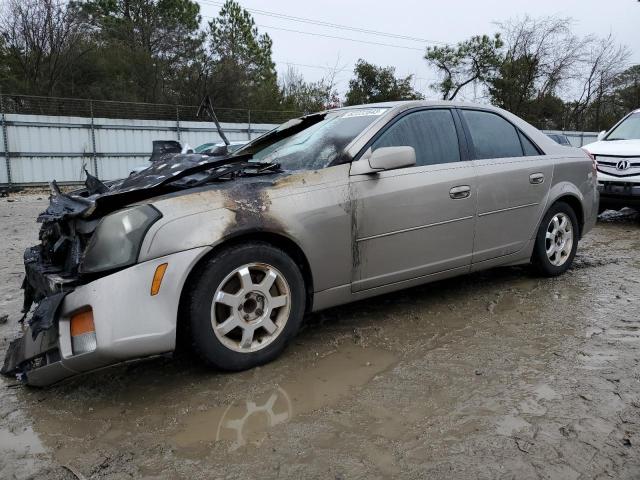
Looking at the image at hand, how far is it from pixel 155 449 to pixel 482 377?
168cm

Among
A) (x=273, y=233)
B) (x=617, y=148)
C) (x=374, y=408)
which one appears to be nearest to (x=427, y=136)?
(x=273, y=233)

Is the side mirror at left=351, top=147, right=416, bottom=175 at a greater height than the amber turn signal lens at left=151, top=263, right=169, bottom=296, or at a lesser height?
greater

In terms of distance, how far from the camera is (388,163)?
125 inches

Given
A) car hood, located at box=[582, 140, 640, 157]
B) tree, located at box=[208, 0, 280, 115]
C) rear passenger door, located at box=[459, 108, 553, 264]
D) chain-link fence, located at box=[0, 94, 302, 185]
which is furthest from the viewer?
tree, located at box=[208, 0, 280, 115]

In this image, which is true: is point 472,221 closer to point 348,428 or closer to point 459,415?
point 459,415

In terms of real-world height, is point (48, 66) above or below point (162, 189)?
above

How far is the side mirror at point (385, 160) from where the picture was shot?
10.4 feet

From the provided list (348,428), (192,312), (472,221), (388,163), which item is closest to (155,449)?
(192,312)

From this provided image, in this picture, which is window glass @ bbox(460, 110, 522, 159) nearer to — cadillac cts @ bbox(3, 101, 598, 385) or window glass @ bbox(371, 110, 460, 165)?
cadillac cts @ bbox(3, 101, 598, 385)

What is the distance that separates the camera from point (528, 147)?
14.1 ft

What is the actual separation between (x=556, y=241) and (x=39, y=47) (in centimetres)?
2384

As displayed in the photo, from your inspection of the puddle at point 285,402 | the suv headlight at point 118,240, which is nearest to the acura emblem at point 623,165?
the puddle at point 285,402

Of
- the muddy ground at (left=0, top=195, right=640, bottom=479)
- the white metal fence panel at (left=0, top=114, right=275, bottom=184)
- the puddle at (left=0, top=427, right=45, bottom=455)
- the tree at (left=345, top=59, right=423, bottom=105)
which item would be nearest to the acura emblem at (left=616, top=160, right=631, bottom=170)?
the muddy ground at (left=0, top=195, right=640, bottom=479)

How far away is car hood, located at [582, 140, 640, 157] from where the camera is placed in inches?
293
